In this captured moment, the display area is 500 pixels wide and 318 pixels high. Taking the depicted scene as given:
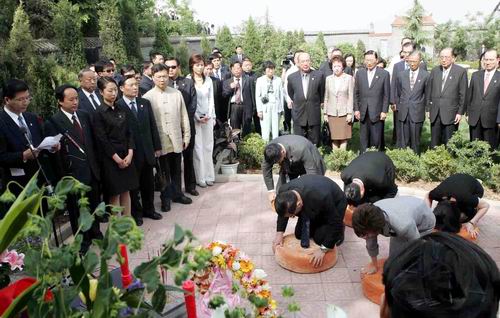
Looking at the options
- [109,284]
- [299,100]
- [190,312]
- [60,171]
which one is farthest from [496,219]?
[109,284]

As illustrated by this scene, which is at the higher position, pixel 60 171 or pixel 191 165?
pixel 60 171

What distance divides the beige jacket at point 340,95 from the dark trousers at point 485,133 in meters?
1.77

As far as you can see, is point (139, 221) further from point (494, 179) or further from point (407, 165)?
point (494, 179)

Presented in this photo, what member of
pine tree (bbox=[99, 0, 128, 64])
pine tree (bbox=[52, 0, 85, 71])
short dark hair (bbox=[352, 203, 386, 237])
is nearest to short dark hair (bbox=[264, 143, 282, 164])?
short dark hair (bbox=[352, 203, 386, 237])

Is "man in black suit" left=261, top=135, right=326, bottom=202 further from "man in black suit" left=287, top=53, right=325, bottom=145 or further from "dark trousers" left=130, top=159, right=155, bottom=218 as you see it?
"man in black suit" left=287, top=53, right=325, bottom=145

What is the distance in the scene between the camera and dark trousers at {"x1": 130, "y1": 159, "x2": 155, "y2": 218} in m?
5.17

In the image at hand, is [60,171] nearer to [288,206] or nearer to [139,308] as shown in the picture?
[288,206]

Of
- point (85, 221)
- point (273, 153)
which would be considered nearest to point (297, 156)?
point (273, 153)

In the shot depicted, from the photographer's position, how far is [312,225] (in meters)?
4.00

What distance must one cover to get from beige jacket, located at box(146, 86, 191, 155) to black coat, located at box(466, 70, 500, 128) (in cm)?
402

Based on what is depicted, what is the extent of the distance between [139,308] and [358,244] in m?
3.55

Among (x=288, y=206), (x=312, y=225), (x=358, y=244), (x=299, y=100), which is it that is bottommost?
(x=358, y=244)

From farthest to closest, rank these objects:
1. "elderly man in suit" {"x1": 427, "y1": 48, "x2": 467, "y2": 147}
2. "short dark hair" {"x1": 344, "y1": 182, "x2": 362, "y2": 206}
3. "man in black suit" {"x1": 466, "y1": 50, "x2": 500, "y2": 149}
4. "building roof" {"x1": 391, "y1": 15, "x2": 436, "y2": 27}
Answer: "building roof" {"x1": 391, "y1": 15, "x2": 436, "y2": 27}
"elderly man in suit" {"x1": 427, "y1": 48, "x2": 467, "y2": 147}
"man in black suit" {"x1": 466, "y1": 50, "x2": 500, "y2": 149}
"short dark hair" {"x1": 344, "y1": 182, "x2": 362, "y2": 206}

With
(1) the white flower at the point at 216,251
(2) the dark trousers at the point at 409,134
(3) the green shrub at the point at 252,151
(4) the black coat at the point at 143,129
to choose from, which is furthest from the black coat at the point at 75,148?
(2) the dark trousers at the point at 409,134
